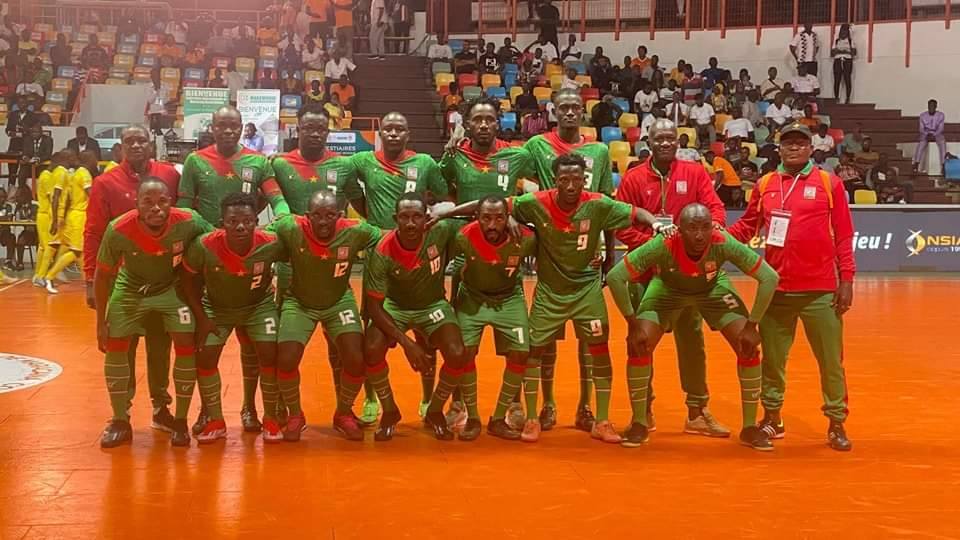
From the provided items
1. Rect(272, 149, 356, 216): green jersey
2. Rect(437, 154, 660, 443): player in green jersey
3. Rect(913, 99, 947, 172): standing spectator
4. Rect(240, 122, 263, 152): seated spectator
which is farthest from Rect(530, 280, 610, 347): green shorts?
Rect(913, 99, 947, 172): standing spectator

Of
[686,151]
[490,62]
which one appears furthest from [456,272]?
[490,62]

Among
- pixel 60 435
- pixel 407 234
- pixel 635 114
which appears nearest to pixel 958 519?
pixel 407 234

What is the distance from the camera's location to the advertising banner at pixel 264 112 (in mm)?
17188

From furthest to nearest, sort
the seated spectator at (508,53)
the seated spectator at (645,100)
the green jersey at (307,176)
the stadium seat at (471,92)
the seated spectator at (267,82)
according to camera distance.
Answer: the seated spectator at (508,53) < the seated spectator at (645,100) < the stadium seat at (471,92) < the seated spectator at (267,82) < the green jersey at (307,176)

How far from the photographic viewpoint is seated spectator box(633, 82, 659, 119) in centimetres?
2211

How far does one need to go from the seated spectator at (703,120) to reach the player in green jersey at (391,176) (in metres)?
15.1

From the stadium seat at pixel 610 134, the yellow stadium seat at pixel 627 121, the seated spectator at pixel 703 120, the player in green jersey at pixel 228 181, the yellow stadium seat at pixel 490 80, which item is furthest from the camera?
the yellow stadium seat at pixel 490 80

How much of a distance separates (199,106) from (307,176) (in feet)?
35.9

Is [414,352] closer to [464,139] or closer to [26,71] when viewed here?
[464,139]

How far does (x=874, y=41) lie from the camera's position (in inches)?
947

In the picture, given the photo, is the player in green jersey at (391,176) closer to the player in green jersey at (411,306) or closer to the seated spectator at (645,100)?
the player in green jersey at (411,306)

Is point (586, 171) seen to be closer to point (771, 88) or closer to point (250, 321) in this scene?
point (250, 321)

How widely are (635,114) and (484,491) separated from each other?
693 inches

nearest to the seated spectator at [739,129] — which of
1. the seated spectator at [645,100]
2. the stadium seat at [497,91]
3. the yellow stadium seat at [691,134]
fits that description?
Answer: the yellow stadium seat at [691,134]
